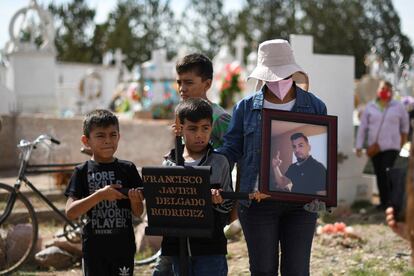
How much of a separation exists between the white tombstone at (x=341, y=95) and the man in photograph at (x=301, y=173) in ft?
17.2

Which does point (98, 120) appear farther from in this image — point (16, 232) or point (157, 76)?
→ point (157, 76)

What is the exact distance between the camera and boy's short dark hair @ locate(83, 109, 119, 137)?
3.74 m

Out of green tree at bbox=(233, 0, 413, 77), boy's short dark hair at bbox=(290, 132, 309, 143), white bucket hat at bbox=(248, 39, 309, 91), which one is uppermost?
green tree at bbox=(233, 0, 413, 77)

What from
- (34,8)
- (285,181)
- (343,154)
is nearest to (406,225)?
(285,181)

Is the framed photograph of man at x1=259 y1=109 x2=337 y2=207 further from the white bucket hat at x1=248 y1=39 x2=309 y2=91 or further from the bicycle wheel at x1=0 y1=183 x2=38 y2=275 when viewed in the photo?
the bicycle wheel at x1=0 y1=183 x2=38 y2=275

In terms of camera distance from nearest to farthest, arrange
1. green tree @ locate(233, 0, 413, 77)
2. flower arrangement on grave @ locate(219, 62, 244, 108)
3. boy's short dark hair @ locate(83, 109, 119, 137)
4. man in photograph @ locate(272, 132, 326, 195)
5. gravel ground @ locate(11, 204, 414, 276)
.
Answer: man in photograph @ locate(272, 132, 326, 195), boy's short dark hair @ locate(83, 109, 119, 137), gravel ground @ locate(11, 204, 414, 276), flower arrangement on grave @ locate(219, 62, 244, 108), green tree @ locate(233, 0, 413, 77)

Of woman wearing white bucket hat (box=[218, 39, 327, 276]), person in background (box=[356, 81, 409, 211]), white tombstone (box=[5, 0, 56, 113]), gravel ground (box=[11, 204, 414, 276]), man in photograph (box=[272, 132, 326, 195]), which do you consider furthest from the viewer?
white tombstone (box=[5, 0, 56, 113])

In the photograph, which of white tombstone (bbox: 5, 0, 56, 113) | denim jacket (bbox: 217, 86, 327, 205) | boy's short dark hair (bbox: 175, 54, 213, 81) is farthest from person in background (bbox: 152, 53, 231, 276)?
white tombstone (bbox: 5, 0, 56, 113)

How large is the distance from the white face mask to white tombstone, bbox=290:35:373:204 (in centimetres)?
491

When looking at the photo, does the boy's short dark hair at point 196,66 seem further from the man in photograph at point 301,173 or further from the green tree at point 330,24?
the green tree at point 330,24

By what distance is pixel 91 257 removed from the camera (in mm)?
3715

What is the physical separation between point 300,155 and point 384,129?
6.04 metres

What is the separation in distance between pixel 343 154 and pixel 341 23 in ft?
162

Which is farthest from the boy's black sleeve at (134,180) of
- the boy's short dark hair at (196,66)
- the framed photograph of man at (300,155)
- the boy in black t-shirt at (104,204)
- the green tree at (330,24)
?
the green tree at (330,24)
